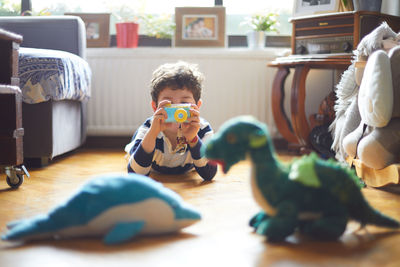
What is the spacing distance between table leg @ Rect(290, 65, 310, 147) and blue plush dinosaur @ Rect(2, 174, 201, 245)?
1490mm

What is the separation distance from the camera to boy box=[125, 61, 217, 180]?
4.82 ft

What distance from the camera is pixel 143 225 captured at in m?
0.89

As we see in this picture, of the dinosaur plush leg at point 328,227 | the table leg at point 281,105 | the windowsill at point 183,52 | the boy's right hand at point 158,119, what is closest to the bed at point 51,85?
the windowsill at point 183,52

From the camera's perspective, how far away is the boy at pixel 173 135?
4.82 feet

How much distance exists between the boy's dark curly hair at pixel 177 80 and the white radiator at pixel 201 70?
967mm

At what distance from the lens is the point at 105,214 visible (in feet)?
2.85

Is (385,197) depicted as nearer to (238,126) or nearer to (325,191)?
(325,191)

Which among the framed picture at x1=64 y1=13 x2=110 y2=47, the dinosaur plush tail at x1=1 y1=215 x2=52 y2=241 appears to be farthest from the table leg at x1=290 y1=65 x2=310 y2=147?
the dinosaur plush tail at x1=1 y1=215 x2=52 y2=241

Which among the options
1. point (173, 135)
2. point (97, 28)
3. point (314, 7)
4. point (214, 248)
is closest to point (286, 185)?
point (214, 248)

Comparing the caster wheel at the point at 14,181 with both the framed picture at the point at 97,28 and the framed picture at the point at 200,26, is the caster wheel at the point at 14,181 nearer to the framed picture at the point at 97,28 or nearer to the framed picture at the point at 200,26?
the framed picture at the point at 97,28

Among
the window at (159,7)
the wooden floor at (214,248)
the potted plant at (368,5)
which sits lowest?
the wooden floor at (214,248)

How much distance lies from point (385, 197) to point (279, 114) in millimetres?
1109

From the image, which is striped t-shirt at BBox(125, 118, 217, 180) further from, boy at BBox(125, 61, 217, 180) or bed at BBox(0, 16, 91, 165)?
bed at BBox(0, 16, 91, 165)

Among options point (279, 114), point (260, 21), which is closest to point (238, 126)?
point (279, 114)
